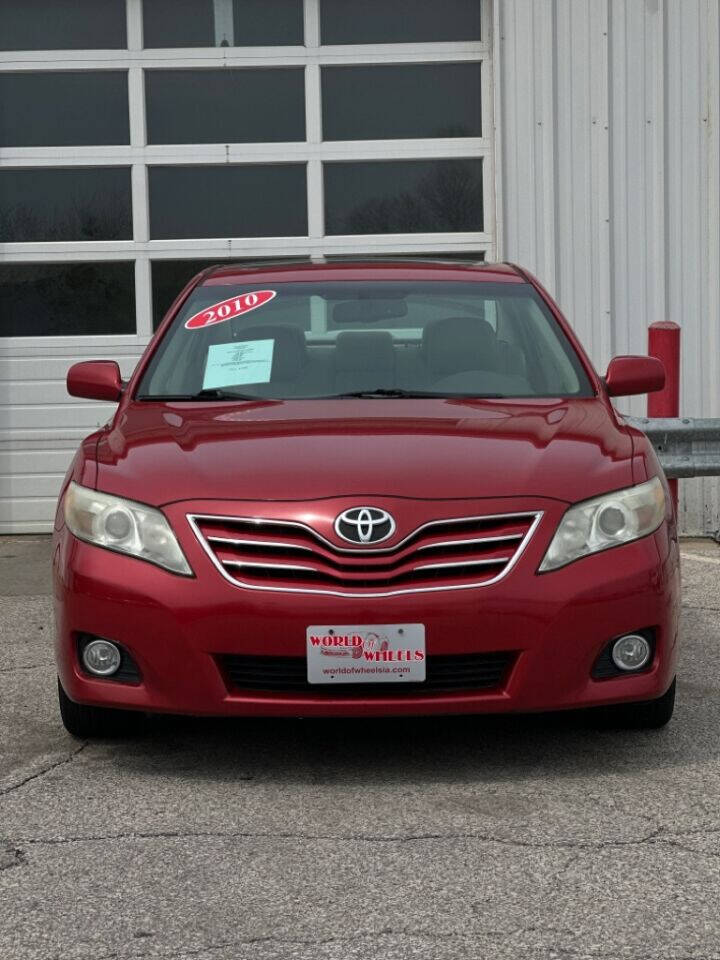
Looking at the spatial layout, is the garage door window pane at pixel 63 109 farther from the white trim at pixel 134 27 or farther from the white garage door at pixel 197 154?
the white trim at pixel 134 27

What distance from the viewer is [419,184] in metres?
10.0

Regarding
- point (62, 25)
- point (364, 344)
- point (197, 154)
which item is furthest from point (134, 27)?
point (364, 344)

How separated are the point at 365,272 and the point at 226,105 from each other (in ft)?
14.5

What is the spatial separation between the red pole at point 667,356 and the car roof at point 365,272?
9.03ft

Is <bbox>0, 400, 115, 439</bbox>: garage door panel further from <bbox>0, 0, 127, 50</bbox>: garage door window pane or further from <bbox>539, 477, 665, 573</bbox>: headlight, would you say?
<bbox>539, 477, 665, 573</bbox>: headlight

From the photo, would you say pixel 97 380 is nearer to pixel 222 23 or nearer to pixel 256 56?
pixel 256 56

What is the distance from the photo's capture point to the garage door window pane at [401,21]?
10000 mm

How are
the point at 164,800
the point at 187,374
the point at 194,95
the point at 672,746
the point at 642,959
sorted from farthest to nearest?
the point at 194,95, the point at 187,374, the point at 672,746, the point at 164,800, the point at 642,959

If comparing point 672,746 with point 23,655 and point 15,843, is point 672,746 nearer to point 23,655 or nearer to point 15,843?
point 15,843

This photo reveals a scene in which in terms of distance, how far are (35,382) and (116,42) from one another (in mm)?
2021

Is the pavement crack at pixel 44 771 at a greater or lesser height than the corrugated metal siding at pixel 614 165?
lesser

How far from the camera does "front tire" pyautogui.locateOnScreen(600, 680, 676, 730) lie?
4777 millimetres

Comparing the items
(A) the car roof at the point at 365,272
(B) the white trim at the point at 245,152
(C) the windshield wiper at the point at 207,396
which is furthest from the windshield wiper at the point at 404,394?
(B) the white trim at the point at 245,152

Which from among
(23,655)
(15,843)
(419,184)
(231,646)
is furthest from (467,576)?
(419,184)
